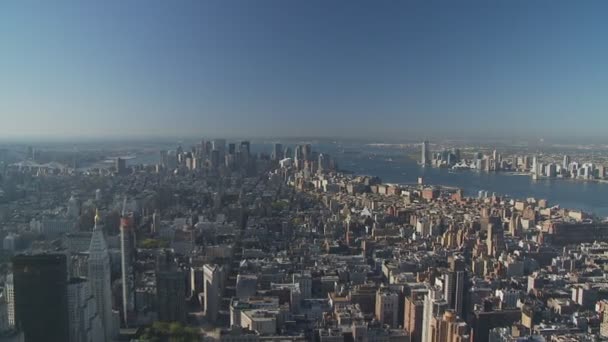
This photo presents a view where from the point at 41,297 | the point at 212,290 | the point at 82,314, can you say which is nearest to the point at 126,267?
the point at 212,290

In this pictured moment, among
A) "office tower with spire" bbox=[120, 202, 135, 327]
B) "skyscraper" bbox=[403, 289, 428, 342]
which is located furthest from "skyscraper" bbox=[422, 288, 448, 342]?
"office tower with spire" bbox=[120, 202, 135, 327]

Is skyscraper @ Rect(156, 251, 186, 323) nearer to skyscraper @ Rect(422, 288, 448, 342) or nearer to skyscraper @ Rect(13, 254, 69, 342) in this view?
skyscraper @ Rect(13, 254, 69, 342)

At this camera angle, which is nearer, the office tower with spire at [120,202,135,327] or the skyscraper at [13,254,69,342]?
the skyscraper at [13,254,69,342]

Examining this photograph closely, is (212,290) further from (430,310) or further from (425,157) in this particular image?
(425,157)

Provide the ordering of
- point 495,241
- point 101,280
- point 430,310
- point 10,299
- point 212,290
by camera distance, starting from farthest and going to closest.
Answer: point 495,241, point 212,290, point 101,280, point 430,310, point 10,299

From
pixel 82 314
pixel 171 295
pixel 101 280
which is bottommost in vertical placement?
pixel 171 295

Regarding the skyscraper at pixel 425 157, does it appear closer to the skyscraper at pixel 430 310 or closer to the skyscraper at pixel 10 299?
the skyscraper at pixel 430 310

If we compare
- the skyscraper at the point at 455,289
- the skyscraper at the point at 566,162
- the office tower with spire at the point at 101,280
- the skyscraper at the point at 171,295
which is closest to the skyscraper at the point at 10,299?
the office tower with spire at the point at 101,280
